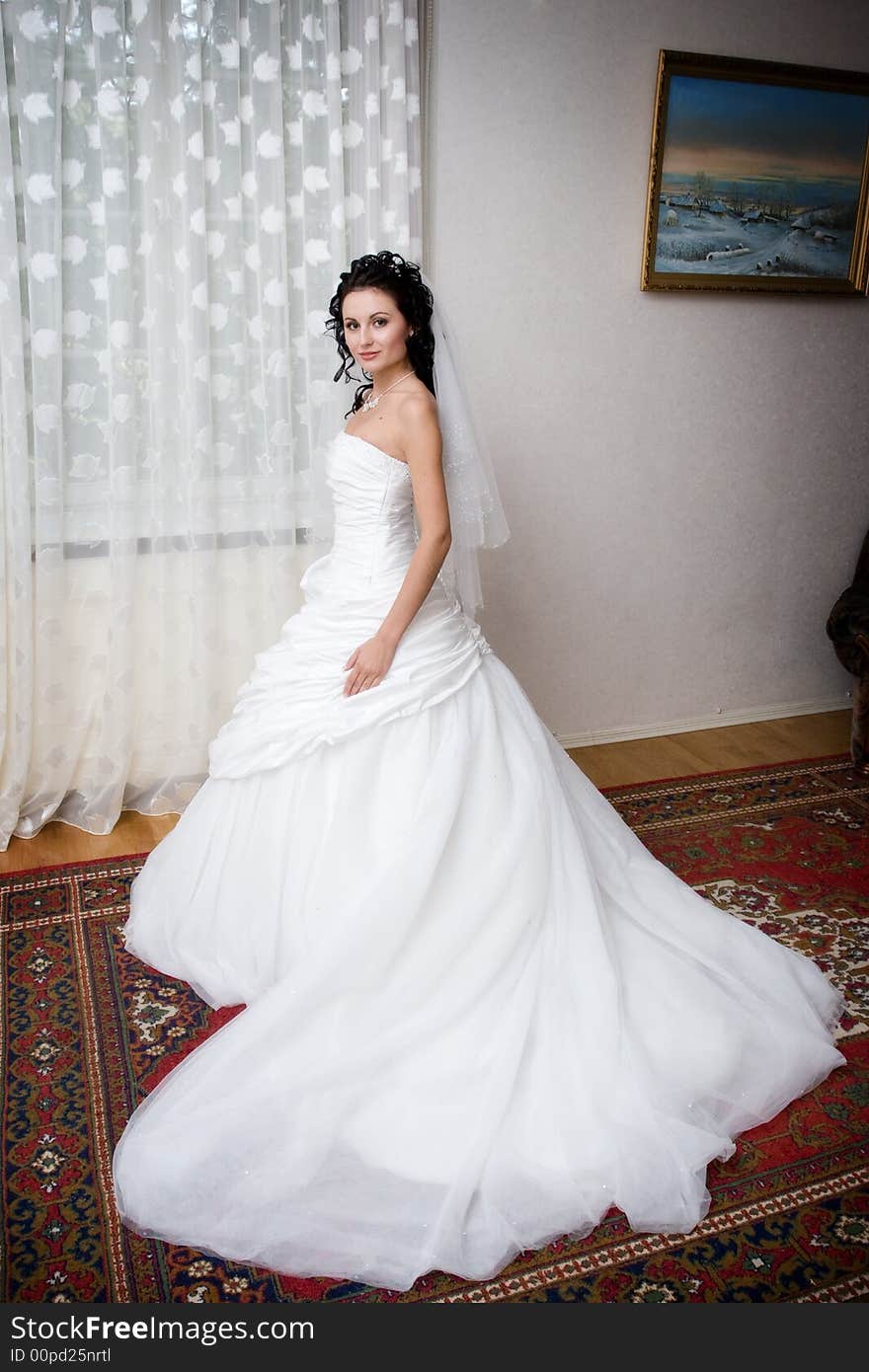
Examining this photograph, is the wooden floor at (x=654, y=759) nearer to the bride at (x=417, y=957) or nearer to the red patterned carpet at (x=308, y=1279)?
the red patterned carpet at (x=308, y=1279)

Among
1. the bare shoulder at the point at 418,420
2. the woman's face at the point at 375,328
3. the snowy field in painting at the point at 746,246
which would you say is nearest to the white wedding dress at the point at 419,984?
the bare shoulder at the point at 418,420

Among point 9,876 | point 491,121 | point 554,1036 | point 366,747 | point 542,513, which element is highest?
point 491,121

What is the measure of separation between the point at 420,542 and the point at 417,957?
931 millimetres

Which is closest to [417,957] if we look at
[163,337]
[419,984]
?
[419,984]

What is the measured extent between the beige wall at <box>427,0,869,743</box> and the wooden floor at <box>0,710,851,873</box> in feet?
0.39

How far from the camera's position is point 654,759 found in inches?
170

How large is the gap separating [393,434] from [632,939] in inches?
50.7

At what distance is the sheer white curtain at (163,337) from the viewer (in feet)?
10.5

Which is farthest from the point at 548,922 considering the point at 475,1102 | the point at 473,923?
the point at 475,1102

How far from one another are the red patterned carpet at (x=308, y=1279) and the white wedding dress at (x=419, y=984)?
5cm

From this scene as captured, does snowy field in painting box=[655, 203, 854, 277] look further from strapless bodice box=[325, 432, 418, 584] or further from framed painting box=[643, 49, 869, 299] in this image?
strapless bodice box=[325, 432, 418, 584]

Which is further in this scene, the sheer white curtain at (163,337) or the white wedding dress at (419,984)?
the sheer white curtain at (163,337)

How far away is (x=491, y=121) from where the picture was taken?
12.1 ft

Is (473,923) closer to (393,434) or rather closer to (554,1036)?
(554,1036)
